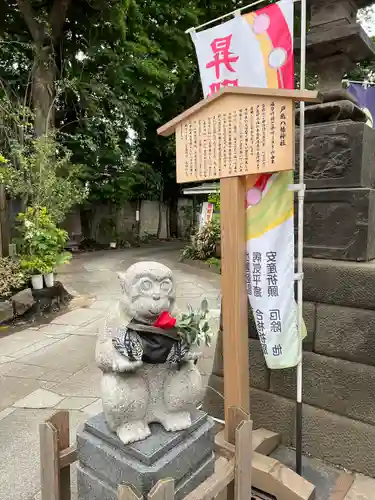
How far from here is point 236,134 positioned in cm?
221

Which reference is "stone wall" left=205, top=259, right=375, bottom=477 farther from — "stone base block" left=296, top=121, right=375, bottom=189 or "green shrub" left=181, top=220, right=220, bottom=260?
"green shrub" left=181, top=220, right=220, bottom=260

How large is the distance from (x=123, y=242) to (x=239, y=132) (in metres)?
14.9

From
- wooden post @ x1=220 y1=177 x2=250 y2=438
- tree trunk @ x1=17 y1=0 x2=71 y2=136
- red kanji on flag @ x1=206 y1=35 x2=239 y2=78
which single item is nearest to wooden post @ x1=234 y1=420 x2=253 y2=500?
wooden post @ x1=220 y1=177 x2=250 y2=438

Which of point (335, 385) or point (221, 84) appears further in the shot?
point (335, 385)

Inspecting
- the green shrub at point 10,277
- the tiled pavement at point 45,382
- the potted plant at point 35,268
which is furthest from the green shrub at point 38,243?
the tiled pavement at point 45,382

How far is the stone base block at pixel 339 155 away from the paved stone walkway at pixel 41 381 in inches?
108

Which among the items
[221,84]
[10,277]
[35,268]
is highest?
[221,84]

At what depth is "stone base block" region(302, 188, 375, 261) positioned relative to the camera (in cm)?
266

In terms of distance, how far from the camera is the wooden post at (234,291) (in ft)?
7.68

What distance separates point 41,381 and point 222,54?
364 cm

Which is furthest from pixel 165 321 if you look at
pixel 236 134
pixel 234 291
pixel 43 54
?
pixel 43 54

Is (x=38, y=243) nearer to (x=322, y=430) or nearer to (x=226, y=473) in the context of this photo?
(x=322, y=430)

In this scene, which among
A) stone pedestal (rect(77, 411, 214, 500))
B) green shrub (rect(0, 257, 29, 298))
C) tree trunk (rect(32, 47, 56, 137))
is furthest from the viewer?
tree trunk (rect(32, 47, 56, 137))

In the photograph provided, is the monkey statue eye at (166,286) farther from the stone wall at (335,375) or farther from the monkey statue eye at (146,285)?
the stone wall at (335,375)
